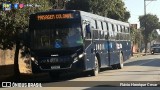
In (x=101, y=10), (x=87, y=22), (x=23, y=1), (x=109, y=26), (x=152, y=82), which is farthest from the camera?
(x=101, y=10)

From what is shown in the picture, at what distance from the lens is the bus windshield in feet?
66.1

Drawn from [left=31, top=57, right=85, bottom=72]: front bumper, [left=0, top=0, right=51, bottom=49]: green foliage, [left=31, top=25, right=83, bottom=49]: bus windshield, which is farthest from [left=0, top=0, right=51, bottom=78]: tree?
[left=31, top=57, right=85, bottom=72]: front bumper

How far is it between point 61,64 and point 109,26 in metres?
7.88

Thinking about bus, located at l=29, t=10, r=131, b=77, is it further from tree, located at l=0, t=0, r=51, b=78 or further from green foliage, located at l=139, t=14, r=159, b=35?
green foliage, located at l=139, t=14, r=159, b=35

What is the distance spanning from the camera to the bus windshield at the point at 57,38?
2014 centimetres

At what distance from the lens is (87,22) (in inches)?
842

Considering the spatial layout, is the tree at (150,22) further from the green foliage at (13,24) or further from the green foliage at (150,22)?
the green foliage at (13,24)

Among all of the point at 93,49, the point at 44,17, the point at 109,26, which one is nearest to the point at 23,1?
the point at 44,17

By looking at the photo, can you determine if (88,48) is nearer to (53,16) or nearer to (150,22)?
(53,16)

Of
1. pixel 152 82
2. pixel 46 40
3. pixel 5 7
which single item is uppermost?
pixel 5 7

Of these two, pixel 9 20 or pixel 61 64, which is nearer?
pixel 61 64

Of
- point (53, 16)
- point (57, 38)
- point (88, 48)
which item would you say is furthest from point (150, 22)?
point (57, 38)

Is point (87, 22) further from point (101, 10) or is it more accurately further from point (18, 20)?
point (101, 10)

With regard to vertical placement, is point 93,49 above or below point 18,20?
below
